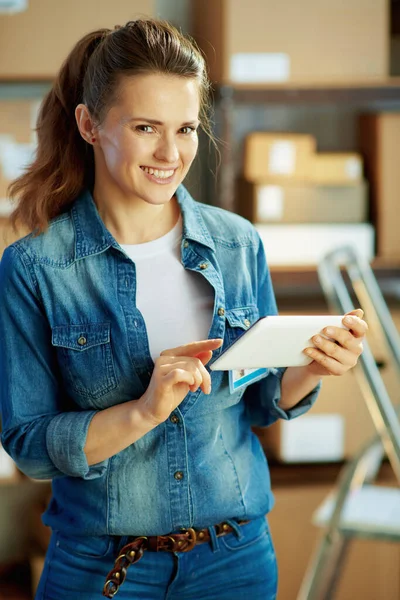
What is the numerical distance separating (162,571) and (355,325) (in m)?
0.40

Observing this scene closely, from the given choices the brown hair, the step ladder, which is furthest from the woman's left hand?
the step ladder

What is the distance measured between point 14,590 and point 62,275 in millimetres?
1722

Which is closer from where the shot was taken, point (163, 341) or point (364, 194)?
point (163, 341)

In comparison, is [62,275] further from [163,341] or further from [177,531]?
[177,531]

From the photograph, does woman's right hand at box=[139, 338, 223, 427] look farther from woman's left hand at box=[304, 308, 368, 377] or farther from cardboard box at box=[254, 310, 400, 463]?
→ cardboard box at box=[254, 310, 400, 463]

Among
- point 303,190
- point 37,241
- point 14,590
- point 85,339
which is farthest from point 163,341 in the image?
point 14,590

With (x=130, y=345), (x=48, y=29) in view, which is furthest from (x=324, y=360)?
(x=48, y=29)

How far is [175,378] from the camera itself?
102cm

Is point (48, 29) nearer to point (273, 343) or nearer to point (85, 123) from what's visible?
point (85, 123)

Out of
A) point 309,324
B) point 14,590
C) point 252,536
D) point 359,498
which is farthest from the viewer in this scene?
point 14,590

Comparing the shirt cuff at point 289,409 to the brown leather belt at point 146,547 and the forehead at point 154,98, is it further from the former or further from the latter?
the forehead at point 154,98

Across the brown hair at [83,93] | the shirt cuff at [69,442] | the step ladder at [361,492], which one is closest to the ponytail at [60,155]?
the brown hair at [83,93]

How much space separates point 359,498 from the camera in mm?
2055

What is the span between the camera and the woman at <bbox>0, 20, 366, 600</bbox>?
1109 mm
